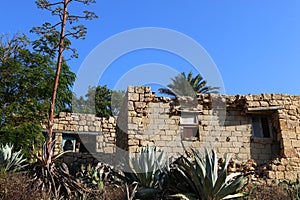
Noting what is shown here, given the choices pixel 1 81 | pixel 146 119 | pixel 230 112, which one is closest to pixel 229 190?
pixel 146 119

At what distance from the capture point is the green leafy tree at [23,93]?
938cm

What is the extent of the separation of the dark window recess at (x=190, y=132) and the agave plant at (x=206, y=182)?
17.5 ft

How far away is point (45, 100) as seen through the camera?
10.4 m

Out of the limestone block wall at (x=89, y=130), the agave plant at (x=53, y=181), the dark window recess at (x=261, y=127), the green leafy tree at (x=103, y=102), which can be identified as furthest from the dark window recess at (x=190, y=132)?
the green leafy tree at (x=103, y=102)

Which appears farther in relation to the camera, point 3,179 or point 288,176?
point 288,176

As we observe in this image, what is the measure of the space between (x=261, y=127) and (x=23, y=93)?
840 cm

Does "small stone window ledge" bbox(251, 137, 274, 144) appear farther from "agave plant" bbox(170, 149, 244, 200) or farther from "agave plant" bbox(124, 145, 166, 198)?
"agave plant" bbox(170, 149, 244, 200)

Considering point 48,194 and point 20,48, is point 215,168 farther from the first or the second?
point 20,48

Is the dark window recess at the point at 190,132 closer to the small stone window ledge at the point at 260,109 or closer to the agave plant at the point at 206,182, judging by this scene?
the small stone window ledge at the point at 260,109

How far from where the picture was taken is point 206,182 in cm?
500

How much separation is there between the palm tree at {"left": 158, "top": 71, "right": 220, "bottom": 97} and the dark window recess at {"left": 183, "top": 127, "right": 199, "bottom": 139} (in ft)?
22.9

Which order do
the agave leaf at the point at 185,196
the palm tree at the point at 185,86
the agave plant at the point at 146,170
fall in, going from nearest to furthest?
1. the agave leaf at the point at 185,196
2. the agave plant at the point at 146,170
3. the palm tree at the point at 185,86

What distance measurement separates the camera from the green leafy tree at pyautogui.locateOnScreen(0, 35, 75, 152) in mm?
9383

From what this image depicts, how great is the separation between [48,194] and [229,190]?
2.96 metres
